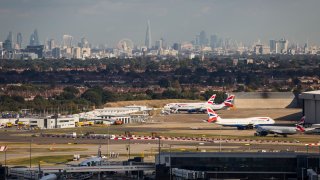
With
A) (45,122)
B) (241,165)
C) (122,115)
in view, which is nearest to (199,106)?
(122,115)

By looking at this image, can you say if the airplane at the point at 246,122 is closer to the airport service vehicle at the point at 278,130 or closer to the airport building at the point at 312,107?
the airport building at the point at 312,107

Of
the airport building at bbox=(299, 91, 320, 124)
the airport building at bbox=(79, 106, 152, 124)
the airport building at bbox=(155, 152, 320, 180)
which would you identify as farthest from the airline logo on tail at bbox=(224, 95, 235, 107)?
the airport building at bbox=(155, 152, 320, 180)

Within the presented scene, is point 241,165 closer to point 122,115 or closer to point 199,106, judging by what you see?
point 122,115

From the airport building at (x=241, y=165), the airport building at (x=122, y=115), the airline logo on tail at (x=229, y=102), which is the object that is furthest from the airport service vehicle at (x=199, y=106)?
the airport building at (x=241, y=165)

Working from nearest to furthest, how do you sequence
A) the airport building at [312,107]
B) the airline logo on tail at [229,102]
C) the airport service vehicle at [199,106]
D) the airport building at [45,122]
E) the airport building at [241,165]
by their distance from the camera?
the airport building at [241,165], the airport building at [312,107], the airport building at [45,122], the airline logo on tail at [229,102], the airport service vehicle at [199,106]

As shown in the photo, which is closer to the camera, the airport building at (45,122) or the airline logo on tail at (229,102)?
the airport building at (45,122)
